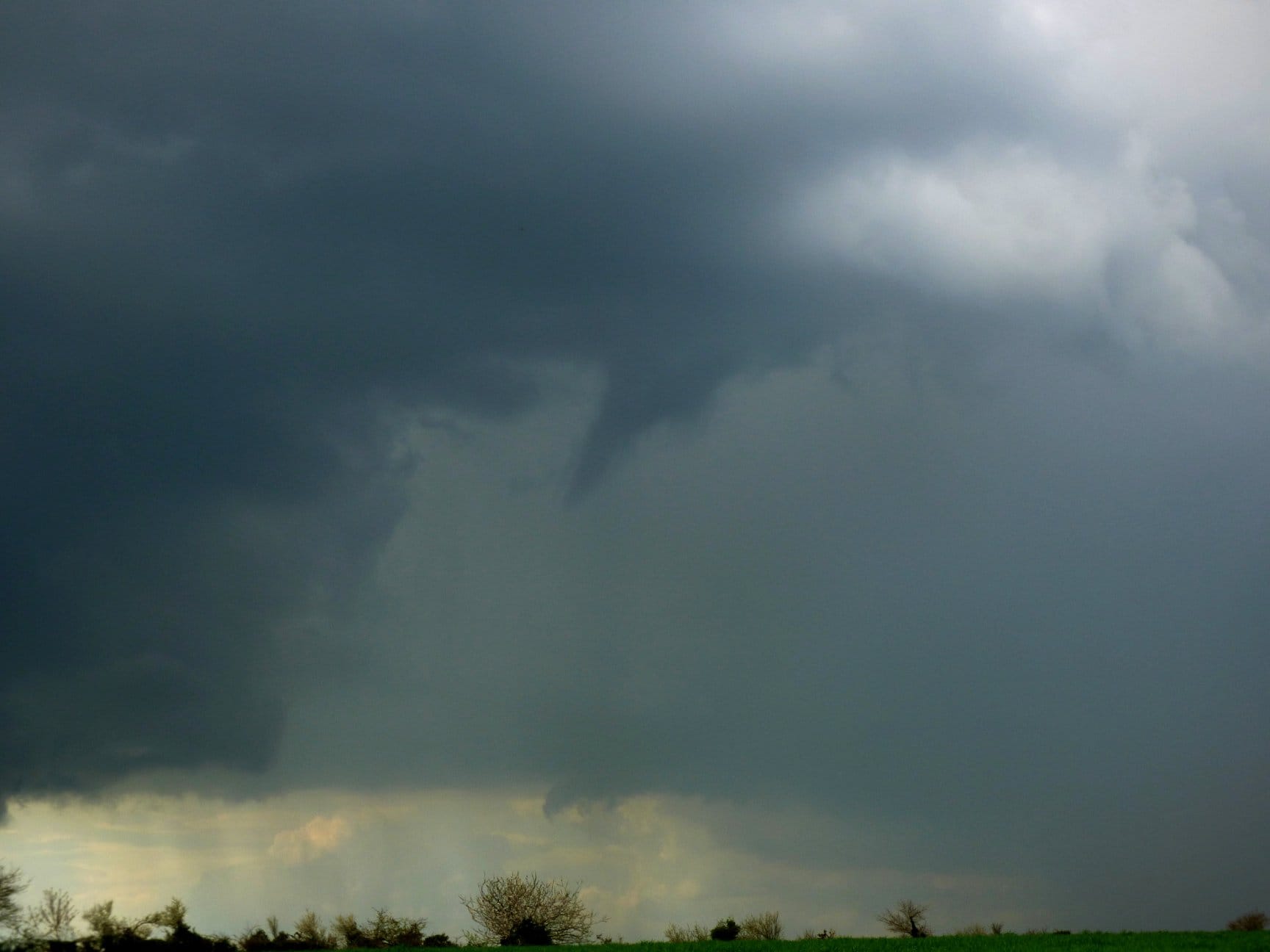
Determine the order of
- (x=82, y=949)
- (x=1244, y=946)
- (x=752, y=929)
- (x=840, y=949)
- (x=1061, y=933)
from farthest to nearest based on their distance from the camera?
(x=752, y=929) < (x=82, y=949) < (x=1061, y=933) < (x=840, y=949) < (x=1244, y=946)

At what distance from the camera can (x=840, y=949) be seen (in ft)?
176

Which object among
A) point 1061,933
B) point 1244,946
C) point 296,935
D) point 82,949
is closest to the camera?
point 1244,946

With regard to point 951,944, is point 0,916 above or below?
above

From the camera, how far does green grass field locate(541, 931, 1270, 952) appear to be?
49.2 meters

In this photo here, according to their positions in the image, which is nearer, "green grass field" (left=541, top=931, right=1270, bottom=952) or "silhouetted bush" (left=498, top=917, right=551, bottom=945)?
"green grass field" (left=541, top=931, right=1270, bottom=952)

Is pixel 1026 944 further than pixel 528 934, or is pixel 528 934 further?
pixel 528 934

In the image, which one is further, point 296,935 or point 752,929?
point 296,935

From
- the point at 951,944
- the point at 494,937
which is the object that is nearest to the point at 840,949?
the point at 951,944

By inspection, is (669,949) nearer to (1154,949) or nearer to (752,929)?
(752,929)

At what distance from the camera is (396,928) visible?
80.8 m

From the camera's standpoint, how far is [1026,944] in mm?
52688

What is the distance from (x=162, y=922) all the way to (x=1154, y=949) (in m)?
59.8

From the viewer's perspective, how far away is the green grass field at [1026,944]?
49.2 meters

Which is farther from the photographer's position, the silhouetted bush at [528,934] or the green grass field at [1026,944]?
the silhouetted bush at [528,934]
